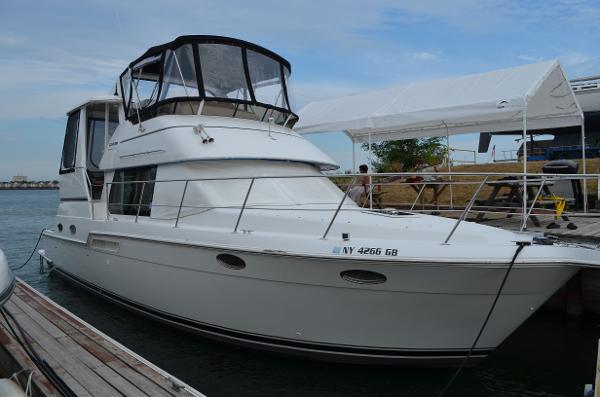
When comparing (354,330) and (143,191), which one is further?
(143,191)

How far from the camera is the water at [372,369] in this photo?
4562 millimetres

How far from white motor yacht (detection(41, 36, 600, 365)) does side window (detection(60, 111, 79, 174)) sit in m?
0.09

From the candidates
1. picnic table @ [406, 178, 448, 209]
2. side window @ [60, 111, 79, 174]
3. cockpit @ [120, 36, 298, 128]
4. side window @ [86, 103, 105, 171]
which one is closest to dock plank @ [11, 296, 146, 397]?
cockpit @ [120, 36, 298, 128]

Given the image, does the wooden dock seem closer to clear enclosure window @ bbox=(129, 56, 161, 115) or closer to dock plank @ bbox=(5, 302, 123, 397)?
dock plank @ bbox=(5, 302, 123, 397)

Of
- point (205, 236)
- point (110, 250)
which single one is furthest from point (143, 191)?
point (205, 236)

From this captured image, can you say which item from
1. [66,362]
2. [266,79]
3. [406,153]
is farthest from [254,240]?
[406,153]

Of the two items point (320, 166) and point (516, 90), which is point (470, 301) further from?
point (516, 90)

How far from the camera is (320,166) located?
716 cm

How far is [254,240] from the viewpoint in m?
4.70

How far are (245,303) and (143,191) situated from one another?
104 inches

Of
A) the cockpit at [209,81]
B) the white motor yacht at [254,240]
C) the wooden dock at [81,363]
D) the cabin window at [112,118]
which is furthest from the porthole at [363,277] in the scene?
the cabin window at [112,118]

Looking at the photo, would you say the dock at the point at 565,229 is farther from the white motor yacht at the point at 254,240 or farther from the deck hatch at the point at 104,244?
the deck hatch at the point at 104,244

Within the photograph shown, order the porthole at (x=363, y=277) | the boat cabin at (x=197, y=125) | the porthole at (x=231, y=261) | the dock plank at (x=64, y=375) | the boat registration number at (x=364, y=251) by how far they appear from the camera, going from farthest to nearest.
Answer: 1. the boat cabin at (x=197, y=125)
2. the porthole at (x=231, y=261)
3. the porthole at (x=363, y=277)
4. the boat registration number at (x=364, y=251)
5. the dock plank at (x=64, y=375)

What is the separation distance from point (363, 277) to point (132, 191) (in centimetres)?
410
